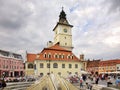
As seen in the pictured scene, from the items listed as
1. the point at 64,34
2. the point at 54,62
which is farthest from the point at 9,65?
the point at 64,34

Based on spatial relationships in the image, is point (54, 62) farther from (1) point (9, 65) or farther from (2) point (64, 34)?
(1) point (9, 65)

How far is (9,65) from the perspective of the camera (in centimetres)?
6500

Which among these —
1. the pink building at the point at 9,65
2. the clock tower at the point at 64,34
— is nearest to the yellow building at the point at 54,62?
the pink building at the point at 9,65

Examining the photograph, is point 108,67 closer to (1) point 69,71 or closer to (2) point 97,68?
(2) point 97,68

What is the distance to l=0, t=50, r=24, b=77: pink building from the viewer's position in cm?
5941

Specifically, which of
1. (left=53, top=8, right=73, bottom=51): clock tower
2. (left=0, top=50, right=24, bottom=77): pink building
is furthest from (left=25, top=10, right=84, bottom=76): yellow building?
(left=53, top=8, right=73, bottom=51): clock tower

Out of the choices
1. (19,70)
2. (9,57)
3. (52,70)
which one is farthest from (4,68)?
(52,70)

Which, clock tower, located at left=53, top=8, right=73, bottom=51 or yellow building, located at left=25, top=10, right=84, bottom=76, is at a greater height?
clock tower, located at left=53, top=8, right=73, bottom=51

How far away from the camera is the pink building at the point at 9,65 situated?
195 ft

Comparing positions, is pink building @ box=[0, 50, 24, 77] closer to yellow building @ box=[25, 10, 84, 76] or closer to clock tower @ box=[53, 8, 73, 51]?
yellow building @ box=[25, 10, 84, 76]

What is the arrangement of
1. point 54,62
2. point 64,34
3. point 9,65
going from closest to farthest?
point 54,62 < point 9,65 < point 64,34

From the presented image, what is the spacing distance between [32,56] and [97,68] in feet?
160

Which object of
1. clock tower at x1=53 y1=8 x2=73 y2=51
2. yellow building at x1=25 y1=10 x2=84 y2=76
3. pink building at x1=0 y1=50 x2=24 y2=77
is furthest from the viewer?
clock tower at x1=53 y1=8 x2=73 y2=51

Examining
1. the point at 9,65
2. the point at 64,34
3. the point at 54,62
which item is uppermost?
the point at 64,34
